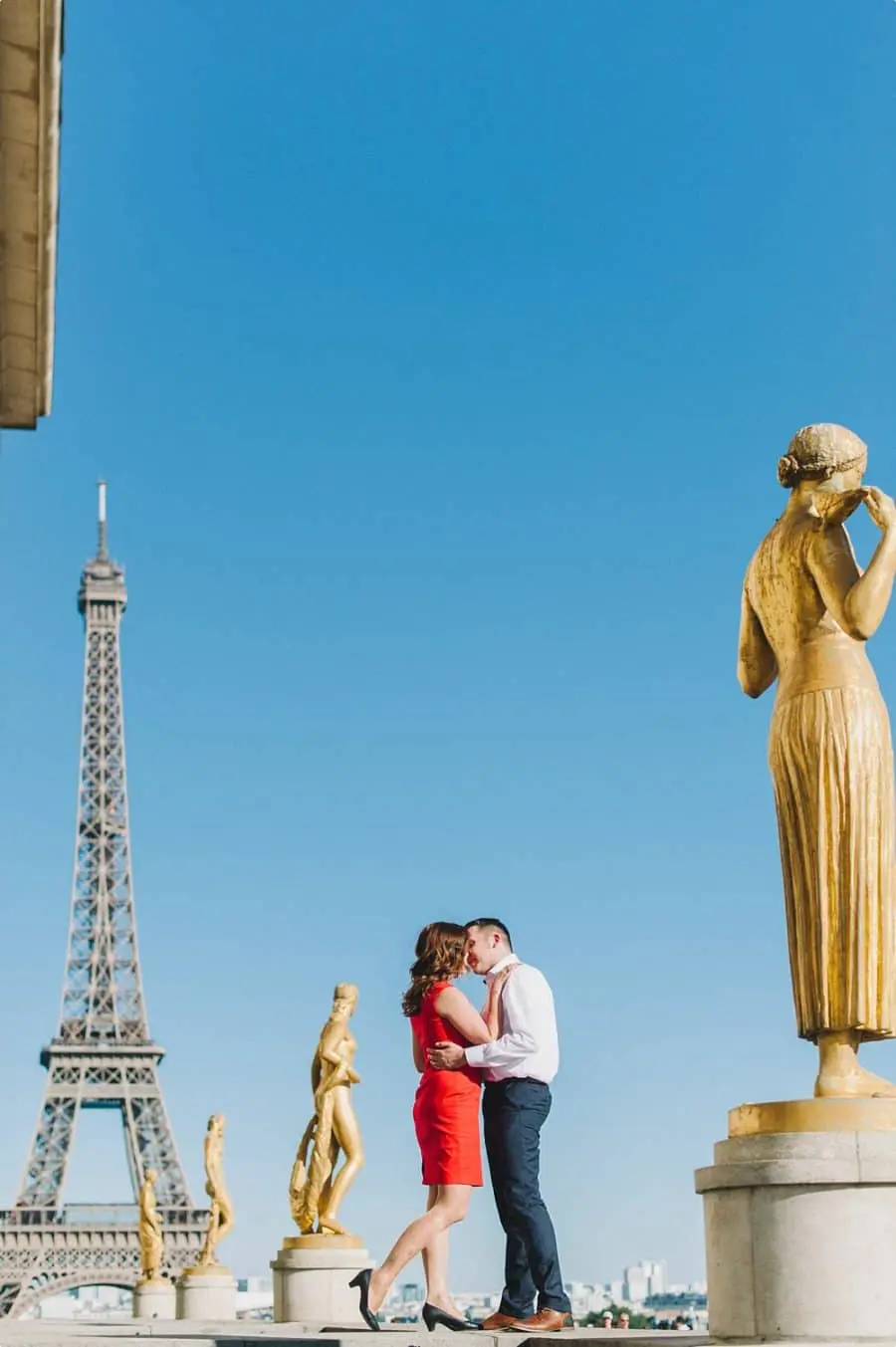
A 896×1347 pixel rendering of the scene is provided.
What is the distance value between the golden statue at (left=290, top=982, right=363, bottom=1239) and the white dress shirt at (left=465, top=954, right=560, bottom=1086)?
34.4 feet

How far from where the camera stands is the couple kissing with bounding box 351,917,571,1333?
8.21 meters

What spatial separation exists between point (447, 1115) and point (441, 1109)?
0.12ft

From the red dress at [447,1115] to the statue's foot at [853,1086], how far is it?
172 centimetres

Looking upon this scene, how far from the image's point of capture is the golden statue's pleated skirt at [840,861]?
24.3 ft

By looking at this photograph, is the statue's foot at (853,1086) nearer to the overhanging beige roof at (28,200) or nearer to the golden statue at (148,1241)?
the overhanging beige roof at (28,200)

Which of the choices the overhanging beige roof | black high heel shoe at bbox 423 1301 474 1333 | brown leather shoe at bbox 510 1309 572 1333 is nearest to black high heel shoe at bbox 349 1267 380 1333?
black high heel shoe at bbox 423 1301 474 1333

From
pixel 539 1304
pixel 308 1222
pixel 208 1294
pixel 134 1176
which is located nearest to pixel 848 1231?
pixel 539 1304

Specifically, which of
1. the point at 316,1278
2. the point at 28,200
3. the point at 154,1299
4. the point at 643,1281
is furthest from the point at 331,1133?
the point at 643,1281

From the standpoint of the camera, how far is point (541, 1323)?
820cm

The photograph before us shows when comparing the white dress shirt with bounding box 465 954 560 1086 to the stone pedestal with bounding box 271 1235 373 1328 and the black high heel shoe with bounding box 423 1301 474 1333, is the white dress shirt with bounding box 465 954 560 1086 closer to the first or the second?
the black high heel shoe with bounding box 423 1301 474 1333

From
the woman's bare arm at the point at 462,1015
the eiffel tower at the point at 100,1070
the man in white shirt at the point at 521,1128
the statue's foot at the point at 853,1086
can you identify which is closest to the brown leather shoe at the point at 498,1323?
the man in white shirt at the point at 521,1128

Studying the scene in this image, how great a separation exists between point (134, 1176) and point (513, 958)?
232 ft

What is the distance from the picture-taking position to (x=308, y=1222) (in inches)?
733

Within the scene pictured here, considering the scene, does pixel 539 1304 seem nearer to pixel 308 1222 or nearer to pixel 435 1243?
pixel 435 1243
